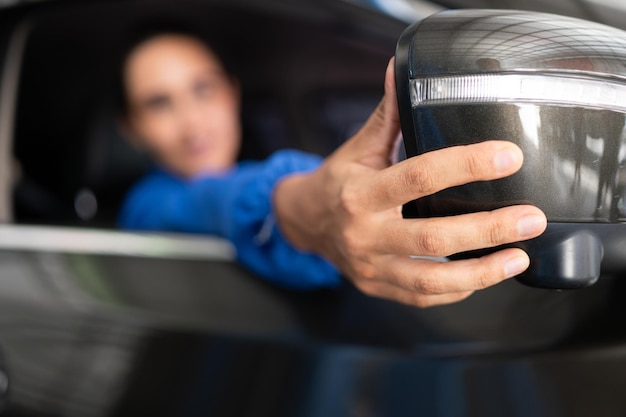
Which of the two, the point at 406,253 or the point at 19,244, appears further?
the point at 19,244

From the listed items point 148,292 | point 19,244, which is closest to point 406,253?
point 148,292

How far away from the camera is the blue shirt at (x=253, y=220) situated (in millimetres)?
1029

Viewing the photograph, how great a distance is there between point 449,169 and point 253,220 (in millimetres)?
557

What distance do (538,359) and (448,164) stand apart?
0.32m

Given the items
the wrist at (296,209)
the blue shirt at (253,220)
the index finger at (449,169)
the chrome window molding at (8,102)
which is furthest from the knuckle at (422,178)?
the chrome window molding at (8,102)

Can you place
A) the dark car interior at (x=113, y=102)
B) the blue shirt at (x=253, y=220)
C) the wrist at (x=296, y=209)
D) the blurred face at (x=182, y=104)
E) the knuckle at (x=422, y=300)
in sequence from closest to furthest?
the knuckle at (x=422, y=300) < the wrist at (x=296, y=209) < the blue shirt at (x=253, y=220) < the dark car interior at (x=113, y=102) < the blurred face at (x=182, y=104)

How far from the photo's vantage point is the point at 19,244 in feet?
3.99

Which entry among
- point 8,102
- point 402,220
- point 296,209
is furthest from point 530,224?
point 8,102

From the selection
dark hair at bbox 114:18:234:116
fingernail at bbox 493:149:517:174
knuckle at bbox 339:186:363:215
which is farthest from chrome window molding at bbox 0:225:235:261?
dark hair at bbox 114:18:234:116

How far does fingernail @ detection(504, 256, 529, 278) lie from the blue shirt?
0.41 metres

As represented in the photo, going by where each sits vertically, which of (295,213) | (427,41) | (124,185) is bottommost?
(124,185)

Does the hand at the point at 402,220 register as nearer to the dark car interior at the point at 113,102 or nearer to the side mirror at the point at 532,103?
the side mirror at the point at 532,103

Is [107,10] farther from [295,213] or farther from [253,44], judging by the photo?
[295,213]

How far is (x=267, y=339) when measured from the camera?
93 cm
